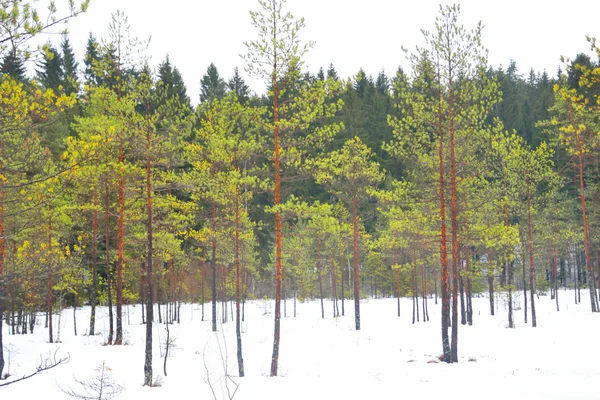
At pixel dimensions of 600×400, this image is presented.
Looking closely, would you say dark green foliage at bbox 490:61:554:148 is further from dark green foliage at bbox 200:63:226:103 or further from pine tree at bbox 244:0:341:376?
pine tree at bbox 244:0:341:376

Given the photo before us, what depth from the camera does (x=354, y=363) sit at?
665 inches

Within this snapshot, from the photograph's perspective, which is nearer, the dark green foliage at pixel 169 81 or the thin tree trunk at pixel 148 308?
the thin tree trunk at pixel 148 308

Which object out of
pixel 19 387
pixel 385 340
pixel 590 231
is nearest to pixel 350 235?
pixel 385 340

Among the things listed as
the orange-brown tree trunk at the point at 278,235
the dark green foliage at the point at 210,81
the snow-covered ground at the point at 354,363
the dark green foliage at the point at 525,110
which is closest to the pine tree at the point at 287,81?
the orange-brown tree trunk at the point at 278,235

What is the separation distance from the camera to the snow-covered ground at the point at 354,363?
11.5 m

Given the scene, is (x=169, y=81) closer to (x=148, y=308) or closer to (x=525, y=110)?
(x=148, y=308)

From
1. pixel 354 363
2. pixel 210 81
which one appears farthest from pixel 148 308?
pixel 210 81

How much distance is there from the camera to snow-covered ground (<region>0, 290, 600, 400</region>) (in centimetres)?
1149

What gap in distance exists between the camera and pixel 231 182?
14.9m

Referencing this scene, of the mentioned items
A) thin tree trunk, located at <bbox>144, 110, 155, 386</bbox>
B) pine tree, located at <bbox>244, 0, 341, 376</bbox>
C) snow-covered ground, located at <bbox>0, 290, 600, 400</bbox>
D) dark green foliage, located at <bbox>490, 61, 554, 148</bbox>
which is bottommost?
snow-covered ground, located at <bbox>0, 290, 600, 400</bbox>

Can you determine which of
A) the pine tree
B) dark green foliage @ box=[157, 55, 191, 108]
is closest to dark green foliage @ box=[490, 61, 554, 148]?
dark green foliage @ box=[157, 55, 191, 108]

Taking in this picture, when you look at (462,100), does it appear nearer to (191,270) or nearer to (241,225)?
(241,225)

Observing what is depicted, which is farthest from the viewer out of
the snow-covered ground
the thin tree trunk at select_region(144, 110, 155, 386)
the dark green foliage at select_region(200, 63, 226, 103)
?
the dark green foliage at select_region(200, 63, 226, 103)

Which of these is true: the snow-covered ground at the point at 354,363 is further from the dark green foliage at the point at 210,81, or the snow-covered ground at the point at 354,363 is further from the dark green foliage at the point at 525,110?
the dark green foliage at the point at 210,81
